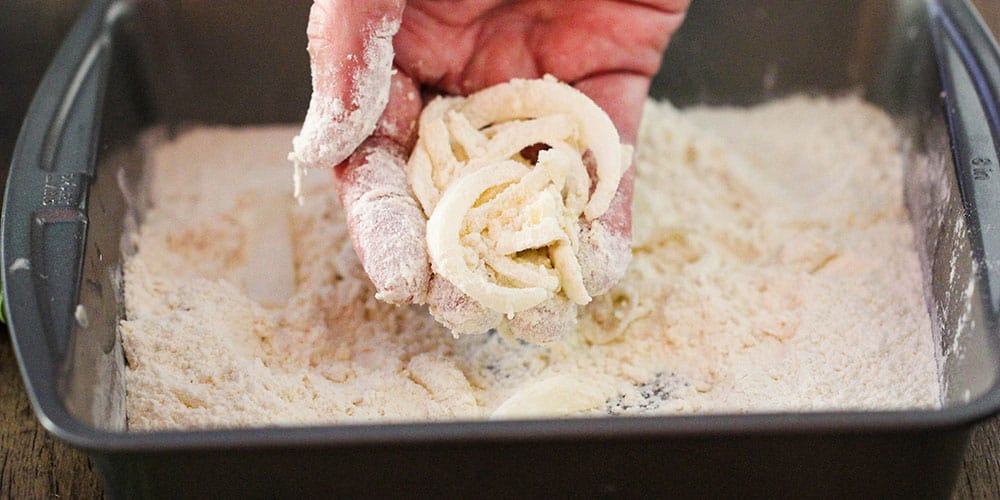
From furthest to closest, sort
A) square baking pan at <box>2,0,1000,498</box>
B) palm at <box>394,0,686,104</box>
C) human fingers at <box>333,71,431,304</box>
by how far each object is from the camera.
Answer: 1. palm at <box>394,0,686,104</box>
2. human fingers at <box>333,71,431,304</box>
3. square baking pan at <box>2,0,1000,498</box>

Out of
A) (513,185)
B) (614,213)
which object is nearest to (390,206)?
(513,185)

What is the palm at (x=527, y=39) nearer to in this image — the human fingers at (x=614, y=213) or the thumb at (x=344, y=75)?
the human fingers at (x=614, y=213)

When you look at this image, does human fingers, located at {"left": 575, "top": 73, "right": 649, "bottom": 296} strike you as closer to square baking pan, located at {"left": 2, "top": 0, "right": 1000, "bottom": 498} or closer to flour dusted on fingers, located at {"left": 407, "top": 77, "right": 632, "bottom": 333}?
flour dusted on fingers, located at {"left": 407, "top": 77, "right": 632, "bottom": 333}

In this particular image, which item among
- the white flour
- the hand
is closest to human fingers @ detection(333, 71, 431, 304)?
the hand

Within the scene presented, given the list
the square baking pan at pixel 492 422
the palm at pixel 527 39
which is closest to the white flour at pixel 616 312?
the square baking pan at pixel 492 422

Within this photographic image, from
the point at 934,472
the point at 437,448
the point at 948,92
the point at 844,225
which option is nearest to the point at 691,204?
the point at 844,225

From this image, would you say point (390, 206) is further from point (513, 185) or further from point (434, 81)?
point (434, 81)
